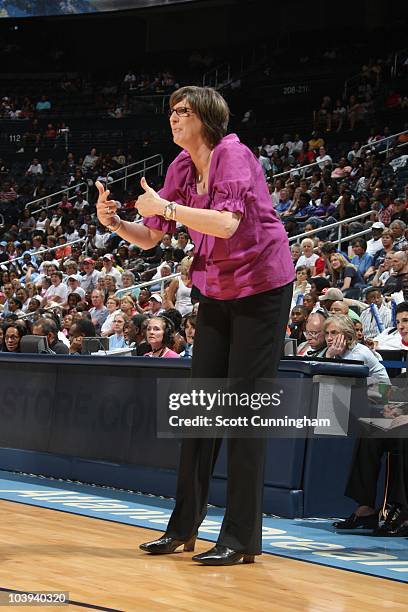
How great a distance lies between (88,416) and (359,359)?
1.95m

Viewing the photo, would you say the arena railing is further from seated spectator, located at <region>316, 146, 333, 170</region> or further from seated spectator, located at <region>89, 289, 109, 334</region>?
seated spectator, located at <region>316, 146, 333, 170</region>

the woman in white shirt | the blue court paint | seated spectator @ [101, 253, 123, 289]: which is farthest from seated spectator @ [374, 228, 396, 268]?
the blue court paint

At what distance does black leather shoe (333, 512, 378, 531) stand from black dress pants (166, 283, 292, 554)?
1491 millimetres

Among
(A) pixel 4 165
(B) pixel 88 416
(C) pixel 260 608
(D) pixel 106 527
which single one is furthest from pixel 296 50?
(C) pixel 260 608

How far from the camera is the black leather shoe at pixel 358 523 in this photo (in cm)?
512

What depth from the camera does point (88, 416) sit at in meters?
6.71

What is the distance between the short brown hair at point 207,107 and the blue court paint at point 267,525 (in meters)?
1.73

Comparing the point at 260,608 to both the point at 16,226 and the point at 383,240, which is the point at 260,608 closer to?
the point at 383,240

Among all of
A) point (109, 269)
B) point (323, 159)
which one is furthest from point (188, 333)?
point (323, 159)

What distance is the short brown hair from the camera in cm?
378

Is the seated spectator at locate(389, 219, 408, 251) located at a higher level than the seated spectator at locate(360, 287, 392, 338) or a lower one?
higher

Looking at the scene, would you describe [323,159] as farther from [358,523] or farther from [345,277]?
[358,523]

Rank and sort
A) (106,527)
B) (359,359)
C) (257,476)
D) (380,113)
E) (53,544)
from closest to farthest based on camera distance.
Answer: (257,476) → (53,544) → (106,527) → (359,359) → (380,113)

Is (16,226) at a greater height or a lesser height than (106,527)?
greater
